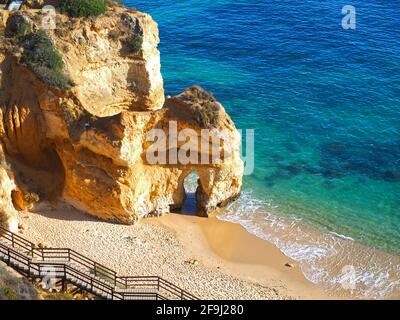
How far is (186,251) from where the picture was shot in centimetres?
3434

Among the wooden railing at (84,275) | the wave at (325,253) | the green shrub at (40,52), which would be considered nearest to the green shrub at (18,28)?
the green shrub at (40,52)

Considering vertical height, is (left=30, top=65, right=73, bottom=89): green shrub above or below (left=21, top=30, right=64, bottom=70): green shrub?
below

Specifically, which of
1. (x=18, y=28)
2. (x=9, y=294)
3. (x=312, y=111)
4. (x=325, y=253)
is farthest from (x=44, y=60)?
(x=312, y=111)

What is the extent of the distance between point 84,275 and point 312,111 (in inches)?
1070

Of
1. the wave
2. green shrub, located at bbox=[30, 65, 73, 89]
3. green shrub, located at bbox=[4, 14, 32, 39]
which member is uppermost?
green shrub, located at bbox=[4, 14, 32, 39]

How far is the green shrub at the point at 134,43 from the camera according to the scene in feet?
125

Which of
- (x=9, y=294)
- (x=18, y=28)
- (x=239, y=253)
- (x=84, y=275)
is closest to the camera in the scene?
(x=9, y=294)

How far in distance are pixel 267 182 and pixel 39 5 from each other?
17.8 m

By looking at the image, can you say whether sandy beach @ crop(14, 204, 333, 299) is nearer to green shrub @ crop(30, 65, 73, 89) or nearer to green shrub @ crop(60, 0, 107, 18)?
green shrub @ crop(30, 65, 73, 89)

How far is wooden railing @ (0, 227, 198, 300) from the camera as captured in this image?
27.6 meters

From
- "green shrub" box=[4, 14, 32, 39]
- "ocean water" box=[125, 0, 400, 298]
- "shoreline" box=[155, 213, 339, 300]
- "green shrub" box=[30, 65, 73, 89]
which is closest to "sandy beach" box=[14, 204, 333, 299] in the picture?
"shoreline" box=[155, 213, 339, 300]

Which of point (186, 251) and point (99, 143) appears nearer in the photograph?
point (99, 143)

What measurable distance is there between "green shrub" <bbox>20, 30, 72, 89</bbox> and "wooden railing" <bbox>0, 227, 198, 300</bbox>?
8.44m

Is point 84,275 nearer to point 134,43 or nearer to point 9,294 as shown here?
point 9,294
